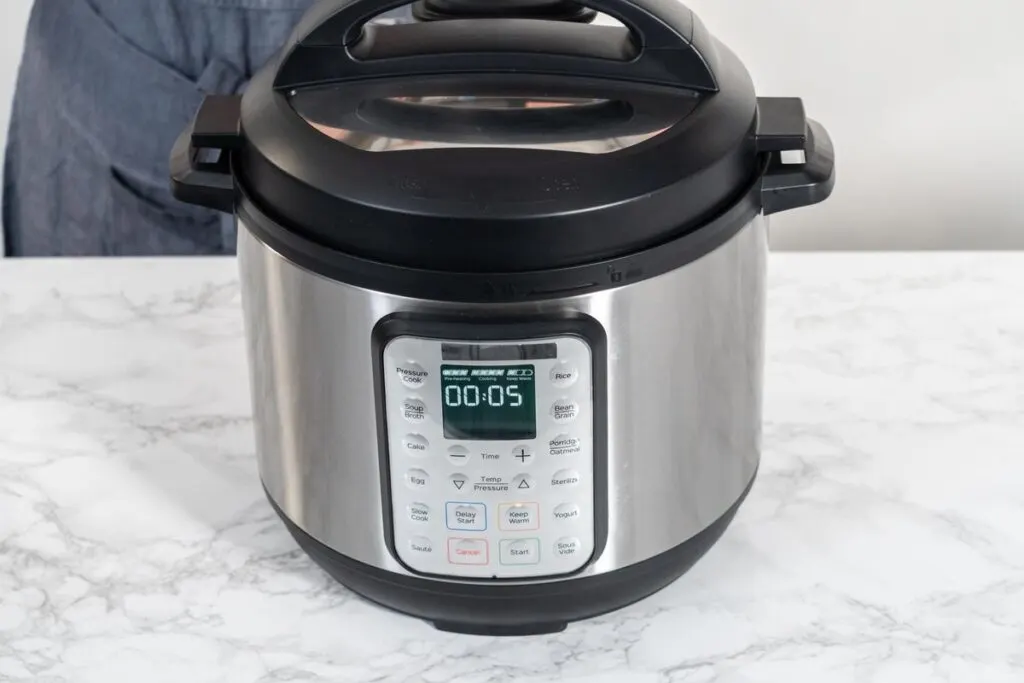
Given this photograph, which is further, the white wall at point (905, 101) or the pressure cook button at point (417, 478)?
the white wall at point (905, 101)

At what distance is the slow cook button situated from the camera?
67 cm

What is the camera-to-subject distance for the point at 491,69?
0.68 m

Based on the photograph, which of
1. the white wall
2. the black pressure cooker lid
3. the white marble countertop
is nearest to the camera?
the black pressure cooker lid

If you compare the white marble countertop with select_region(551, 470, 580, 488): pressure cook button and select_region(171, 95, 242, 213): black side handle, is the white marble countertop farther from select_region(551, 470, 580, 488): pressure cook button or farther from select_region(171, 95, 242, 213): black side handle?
select_region(171, 95, 242, 213): black side handle

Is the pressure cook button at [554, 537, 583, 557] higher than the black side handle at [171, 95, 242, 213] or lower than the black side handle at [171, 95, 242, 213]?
lower

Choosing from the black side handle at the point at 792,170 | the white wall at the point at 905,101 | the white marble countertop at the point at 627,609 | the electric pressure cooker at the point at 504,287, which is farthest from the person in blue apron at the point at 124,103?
the black side handle at the point at 792,170

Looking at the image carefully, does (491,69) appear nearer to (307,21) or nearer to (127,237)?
(307,21)

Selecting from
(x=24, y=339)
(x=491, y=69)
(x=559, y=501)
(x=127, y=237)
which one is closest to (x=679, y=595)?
(x=559, y=501)

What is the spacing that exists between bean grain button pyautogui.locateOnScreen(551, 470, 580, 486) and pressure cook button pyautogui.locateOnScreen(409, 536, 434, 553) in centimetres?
8

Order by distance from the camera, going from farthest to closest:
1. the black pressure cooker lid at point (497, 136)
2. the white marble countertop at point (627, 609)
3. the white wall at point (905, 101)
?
1. the white wall at point (905, 101)
2. the white marble countertop at point (627, 609)
3. the black pressure cooker lid at point (497, 136)

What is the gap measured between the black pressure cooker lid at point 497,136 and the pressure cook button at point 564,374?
5 cm

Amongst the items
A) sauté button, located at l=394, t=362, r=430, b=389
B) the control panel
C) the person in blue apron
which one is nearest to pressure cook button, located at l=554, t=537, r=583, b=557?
the control panel

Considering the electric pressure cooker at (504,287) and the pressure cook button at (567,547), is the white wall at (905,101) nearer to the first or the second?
the electric pressure cooker at (504,287)

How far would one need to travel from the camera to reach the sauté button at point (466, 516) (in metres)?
0.65
